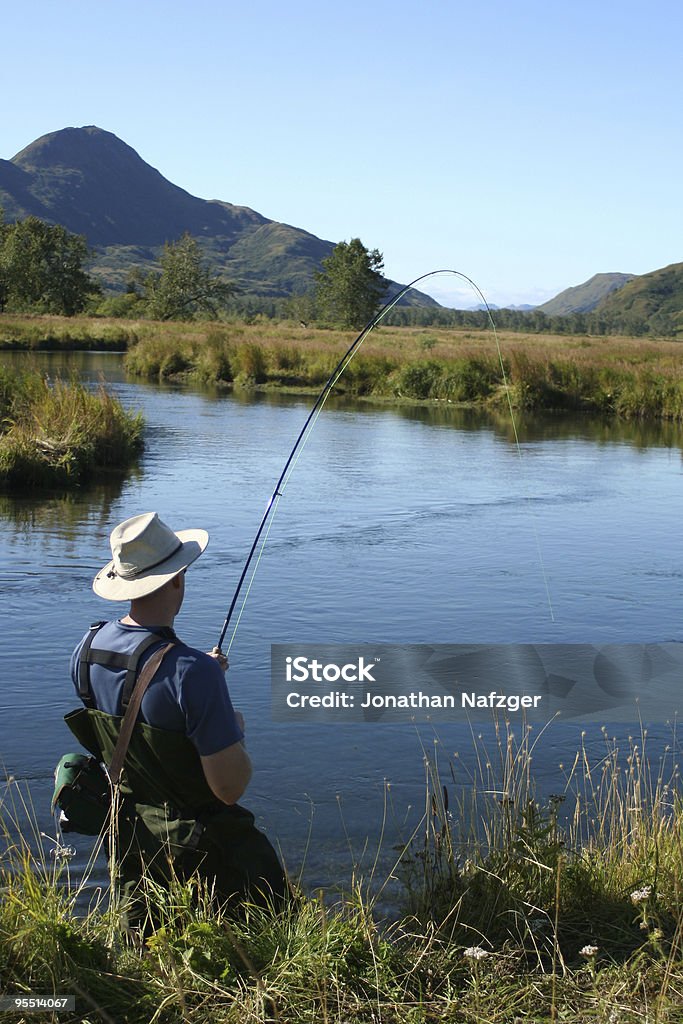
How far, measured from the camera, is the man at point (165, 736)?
3.25 m

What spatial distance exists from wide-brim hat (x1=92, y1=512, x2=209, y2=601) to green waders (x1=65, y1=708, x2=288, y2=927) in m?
0.37

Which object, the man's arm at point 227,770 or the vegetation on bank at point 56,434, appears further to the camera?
the vegetation on bank at point 56,434

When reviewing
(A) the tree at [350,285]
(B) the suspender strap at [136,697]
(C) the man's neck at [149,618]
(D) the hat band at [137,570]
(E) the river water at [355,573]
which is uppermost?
(A) the tree at [350,285]

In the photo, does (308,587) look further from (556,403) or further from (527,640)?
(556,403)

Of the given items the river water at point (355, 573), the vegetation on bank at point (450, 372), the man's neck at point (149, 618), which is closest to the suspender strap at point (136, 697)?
the man's neck at point (149, 618)

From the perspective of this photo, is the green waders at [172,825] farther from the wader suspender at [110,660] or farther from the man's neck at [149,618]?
the man's neck at [149,618]

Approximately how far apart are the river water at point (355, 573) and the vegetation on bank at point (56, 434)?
21.5 inches

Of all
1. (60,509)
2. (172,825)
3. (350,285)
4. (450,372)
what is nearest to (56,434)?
(60,509)

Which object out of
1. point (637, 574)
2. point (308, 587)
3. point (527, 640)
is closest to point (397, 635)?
point (527, 640)

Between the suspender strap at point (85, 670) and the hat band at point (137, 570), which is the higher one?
the hat band at point (137, 570)

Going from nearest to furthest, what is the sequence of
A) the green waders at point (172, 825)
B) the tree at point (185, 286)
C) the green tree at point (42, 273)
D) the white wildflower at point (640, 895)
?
1. the green waders at point (172, 825)
2. the white wildflower at point (640, 895)
3. the green tree at point (42, 273)
4. the tree at point (185, 286)

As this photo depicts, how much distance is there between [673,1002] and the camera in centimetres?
332

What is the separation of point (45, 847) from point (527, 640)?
4.73 m

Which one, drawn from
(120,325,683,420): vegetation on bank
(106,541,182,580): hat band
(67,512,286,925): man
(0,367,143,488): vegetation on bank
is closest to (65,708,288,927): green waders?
(67,512,286,925): man
